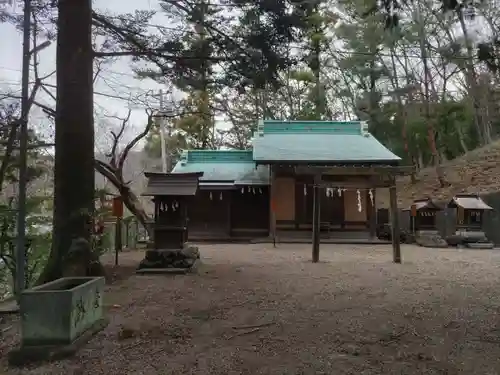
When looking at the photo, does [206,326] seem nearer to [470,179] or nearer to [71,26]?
[71,26]

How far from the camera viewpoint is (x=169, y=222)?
8.42 m

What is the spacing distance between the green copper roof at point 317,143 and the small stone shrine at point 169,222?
7043 millimetres

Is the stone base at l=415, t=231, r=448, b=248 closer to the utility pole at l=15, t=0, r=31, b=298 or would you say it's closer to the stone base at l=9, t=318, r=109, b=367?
the utility pole at l=15, t=0, r=31, b=298

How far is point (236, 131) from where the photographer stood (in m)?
26.1

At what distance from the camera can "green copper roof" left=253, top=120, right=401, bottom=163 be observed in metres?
15.4

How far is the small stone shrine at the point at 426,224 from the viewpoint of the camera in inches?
574

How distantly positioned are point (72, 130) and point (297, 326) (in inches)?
167

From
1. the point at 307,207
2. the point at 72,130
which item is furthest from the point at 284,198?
the point at 72,130

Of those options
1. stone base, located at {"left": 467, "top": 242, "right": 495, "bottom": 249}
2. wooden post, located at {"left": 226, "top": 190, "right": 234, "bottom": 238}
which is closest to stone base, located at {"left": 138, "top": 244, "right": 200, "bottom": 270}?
wooden post, located at {"left": 226, "top": 190, "right": 234, "bottom": 238}

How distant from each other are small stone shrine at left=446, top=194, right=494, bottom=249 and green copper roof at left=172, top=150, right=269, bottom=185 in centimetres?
661

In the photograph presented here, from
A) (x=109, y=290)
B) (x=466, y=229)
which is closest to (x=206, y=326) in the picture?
(x=109, y=290)

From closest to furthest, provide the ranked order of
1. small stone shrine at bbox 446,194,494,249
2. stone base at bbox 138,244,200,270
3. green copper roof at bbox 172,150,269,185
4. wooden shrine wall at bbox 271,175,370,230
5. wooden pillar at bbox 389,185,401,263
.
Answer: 1. stone base at bbox 138,244,200,270
2. wooden pillar at bbox 389,185,401,263
3. small stone shrine at bbox 446,194,494,249
4. wooden shrine wall at bbox 271,175,370,230
5. green copper roof at bbox 172,150,269,185

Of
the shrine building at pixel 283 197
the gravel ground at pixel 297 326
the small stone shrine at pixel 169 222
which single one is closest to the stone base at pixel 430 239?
the shrine building at pixel 283 197

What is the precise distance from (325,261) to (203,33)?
18.3 ft
